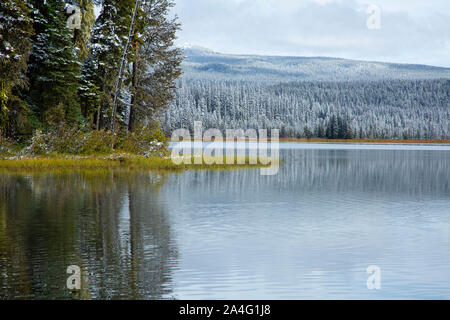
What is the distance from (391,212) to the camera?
18984 mm

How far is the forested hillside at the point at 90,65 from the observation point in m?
38.3

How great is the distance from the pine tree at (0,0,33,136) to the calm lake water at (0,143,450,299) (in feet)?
30.3

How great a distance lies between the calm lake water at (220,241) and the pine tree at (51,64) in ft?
49.4

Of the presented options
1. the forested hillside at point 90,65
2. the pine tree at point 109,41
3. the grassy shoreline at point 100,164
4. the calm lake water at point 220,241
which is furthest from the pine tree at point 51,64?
the calm lake water at point 220,241

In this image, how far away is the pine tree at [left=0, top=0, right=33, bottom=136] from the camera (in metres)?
31.8

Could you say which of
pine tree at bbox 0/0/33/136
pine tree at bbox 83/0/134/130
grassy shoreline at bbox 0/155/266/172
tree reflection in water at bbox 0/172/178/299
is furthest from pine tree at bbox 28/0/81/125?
tree reflection in water at bbox 0/172/178/299

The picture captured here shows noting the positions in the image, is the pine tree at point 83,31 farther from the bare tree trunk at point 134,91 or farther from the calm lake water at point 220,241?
the calm lake water at point 220,241

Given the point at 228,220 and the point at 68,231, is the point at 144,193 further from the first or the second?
the point at 68,231

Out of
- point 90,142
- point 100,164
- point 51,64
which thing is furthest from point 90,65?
point 100,164

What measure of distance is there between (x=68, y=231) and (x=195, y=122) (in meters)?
165

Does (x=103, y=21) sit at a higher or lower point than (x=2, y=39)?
higher

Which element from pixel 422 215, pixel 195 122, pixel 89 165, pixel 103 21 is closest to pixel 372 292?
pixel 422 215

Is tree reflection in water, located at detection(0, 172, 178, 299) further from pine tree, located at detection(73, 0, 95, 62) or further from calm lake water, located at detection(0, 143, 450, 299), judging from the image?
pine tree, located at detection(73, 0, 95, 62)

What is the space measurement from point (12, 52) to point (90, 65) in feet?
41.0
